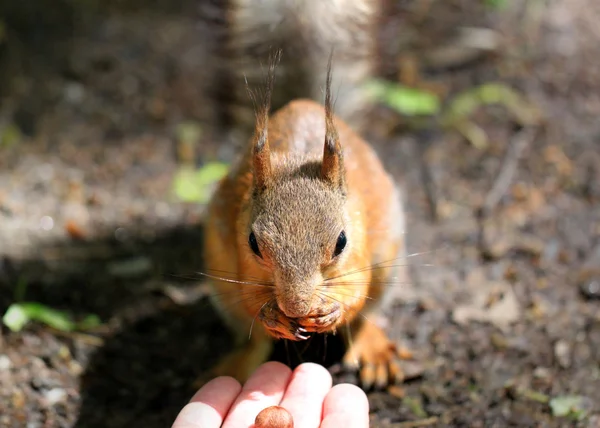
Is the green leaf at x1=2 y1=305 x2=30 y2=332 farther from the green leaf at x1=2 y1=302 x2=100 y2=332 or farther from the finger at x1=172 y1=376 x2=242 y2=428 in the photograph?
the finger at x1=172 y1=376 x2=242 y2=428

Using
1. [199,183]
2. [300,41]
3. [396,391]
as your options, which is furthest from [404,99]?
[396,391]

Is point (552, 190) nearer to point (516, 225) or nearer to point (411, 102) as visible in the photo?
point (516, 225)

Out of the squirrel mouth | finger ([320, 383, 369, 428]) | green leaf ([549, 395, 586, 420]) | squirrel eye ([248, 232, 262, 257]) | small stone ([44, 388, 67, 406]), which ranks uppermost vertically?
squirrel eye ([248, 232, 262, 257])

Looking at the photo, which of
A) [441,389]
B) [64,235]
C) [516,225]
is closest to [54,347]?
[64,235]

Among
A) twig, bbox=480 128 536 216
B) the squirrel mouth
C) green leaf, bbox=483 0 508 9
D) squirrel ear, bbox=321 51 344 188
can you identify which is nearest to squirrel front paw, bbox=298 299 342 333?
the squirrel mouth

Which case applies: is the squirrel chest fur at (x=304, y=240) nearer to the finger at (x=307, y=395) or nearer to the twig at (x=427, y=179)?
the finger at (x=307, y=395)

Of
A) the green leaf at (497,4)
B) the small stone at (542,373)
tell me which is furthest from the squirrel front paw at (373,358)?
the green leaf at (497,4)

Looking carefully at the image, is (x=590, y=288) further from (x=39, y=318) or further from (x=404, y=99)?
(x=39, y=318)
